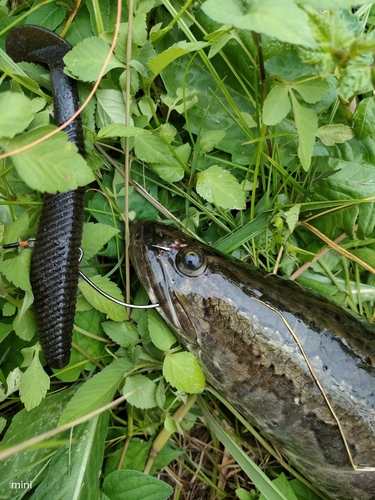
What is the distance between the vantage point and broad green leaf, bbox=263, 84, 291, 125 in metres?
1.61

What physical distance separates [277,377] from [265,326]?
20 cm

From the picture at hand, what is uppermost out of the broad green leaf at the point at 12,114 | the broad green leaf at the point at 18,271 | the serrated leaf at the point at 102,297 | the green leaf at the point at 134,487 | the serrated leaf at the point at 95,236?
the broad green leaf at the point at 12,114

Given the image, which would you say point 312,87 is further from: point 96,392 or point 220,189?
point 96,392

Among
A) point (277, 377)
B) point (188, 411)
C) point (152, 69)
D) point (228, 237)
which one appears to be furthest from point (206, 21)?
point (188, 411)

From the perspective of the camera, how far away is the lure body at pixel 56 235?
5.81 feet

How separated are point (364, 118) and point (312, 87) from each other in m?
0.42

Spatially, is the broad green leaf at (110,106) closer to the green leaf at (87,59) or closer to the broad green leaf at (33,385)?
the green leaf at (87,59)

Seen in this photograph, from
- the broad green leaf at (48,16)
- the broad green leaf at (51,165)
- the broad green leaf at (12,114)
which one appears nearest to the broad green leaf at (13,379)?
the broad green leaf at (51,165)

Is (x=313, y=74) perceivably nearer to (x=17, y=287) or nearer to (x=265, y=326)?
(x=265, y=326)

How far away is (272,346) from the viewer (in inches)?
68.0

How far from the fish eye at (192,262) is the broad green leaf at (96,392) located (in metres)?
0.51

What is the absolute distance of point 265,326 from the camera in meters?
1.73

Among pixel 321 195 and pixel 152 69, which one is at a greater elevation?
pixel 152 69

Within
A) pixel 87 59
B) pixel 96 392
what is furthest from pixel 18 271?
pixel 87 59
